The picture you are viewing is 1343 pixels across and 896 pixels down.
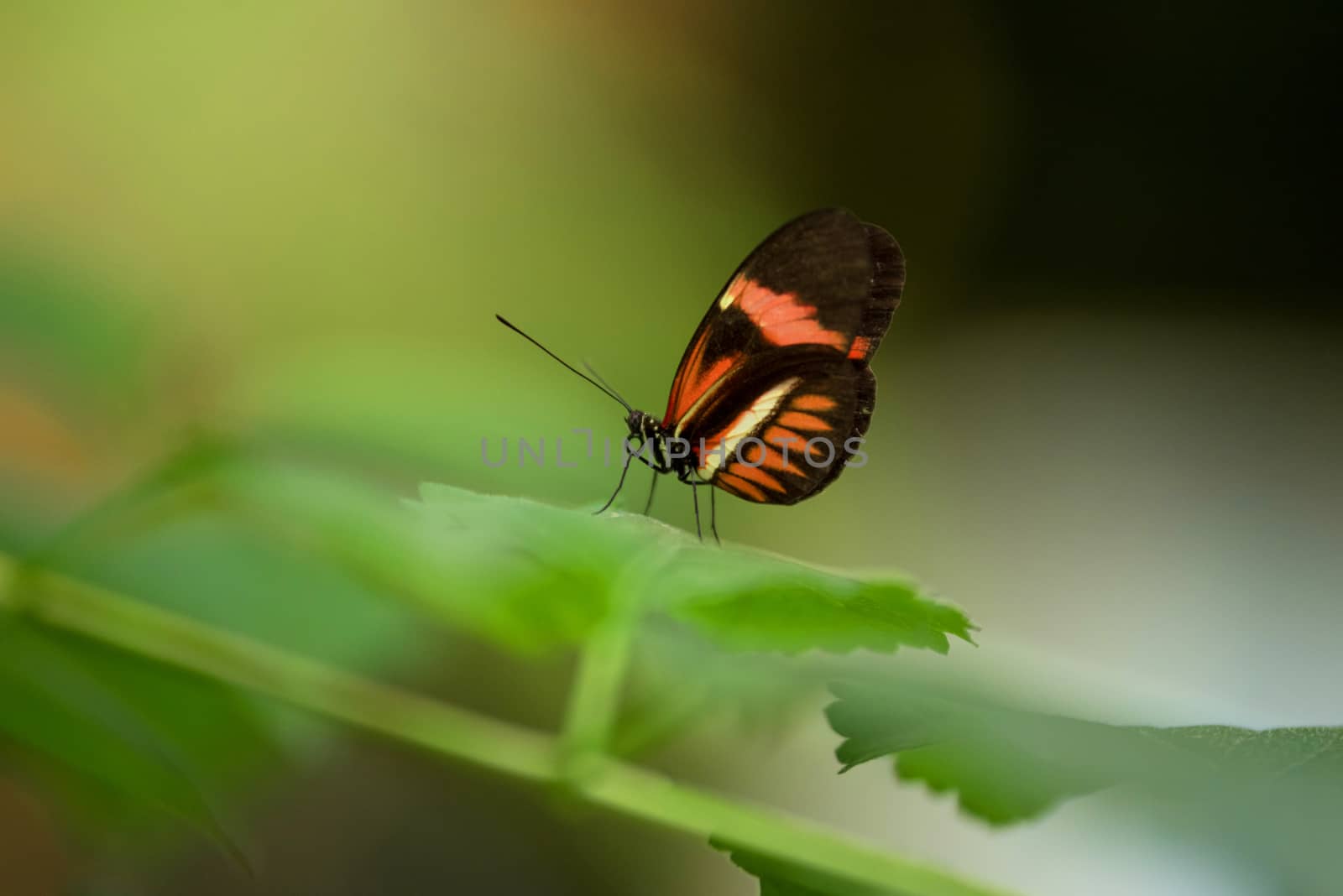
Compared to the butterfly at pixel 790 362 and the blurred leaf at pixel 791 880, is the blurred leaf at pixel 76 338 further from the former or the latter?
the blurred leaf at pixel 791 880

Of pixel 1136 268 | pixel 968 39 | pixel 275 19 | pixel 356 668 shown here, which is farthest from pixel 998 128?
pixel 356 668

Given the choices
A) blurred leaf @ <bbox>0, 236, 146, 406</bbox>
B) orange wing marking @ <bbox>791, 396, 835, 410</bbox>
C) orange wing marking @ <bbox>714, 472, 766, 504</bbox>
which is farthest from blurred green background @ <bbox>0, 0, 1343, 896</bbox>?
orange wing marking @ <bbox>791, 396, 835, 410</bbox>

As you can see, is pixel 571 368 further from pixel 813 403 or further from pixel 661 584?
pixel 661 584

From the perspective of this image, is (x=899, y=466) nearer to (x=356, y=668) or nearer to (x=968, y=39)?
(x=968, y=39)

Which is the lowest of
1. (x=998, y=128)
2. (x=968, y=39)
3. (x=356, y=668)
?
(x=356, y=668)

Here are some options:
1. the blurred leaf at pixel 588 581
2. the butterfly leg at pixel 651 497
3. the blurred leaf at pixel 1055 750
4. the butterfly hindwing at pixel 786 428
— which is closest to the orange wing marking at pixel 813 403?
the butterfly hindwing at pixel 786 428

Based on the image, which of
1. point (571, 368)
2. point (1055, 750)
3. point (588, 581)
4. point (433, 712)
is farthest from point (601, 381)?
point (1055, 750)
